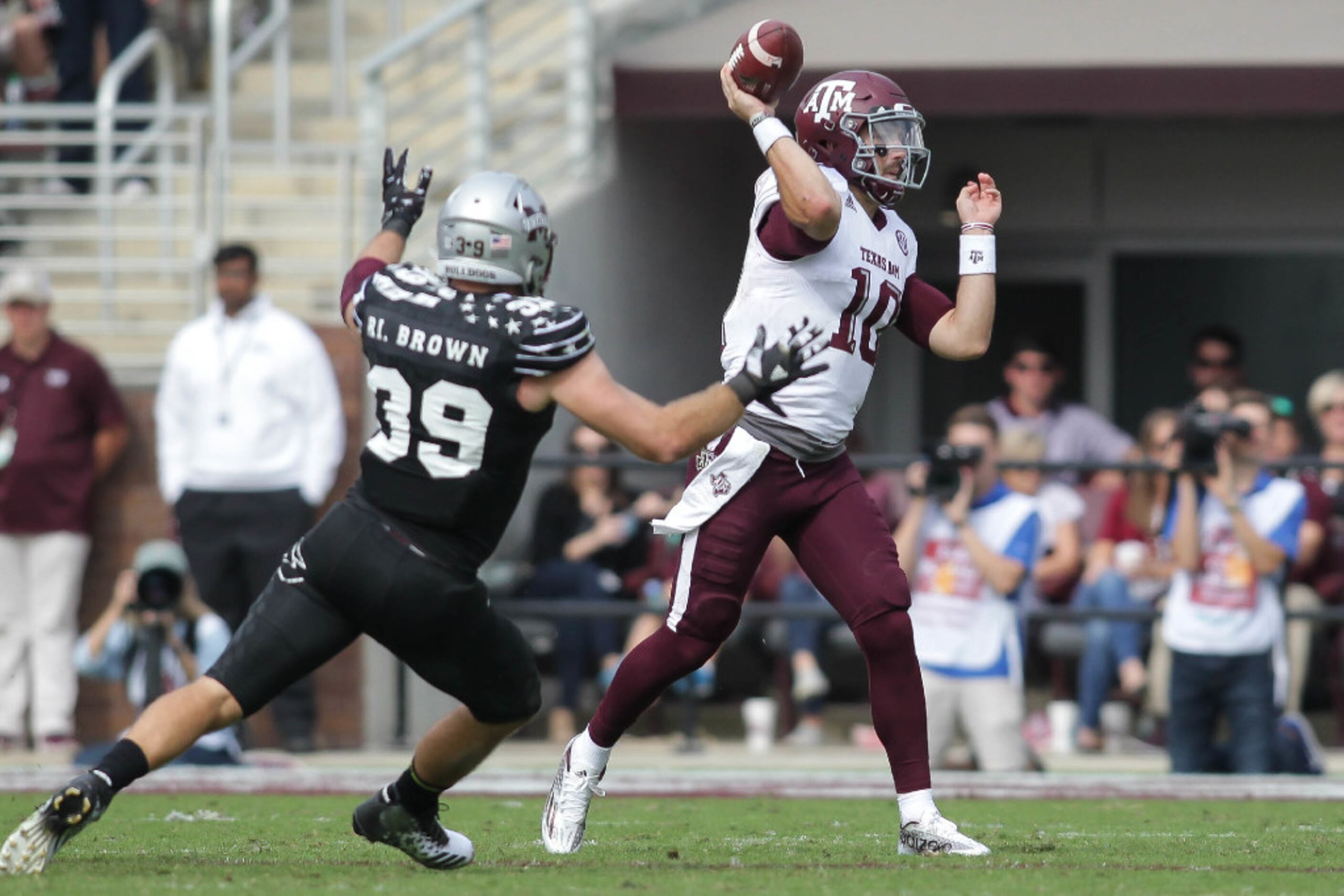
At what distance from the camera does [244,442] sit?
10.1 metres

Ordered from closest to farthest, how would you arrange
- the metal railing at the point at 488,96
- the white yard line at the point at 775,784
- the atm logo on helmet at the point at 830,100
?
the atm logo on helmet at the point at 830,100 → the white yard line at the point at 775,784 → the metal railing at the point at 488,96

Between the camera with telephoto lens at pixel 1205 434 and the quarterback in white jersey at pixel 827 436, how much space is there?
3.09 metres

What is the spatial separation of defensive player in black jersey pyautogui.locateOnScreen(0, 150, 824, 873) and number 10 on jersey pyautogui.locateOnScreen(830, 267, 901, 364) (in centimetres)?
88

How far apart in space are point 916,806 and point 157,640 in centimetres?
465

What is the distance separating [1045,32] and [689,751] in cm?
473

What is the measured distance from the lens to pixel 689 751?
10.0 meters

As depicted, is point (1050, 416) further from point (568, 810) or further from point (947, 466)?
point (568, 810)

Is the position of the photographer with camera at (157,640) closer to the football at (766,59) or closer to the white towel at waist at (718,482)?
the white towel at waist at (718,482)

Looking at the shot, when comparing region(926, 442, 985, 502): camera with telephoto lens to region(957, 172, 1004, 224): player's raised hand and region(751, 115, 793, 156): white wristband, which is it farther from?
region(751, 115, 793, 156): white wristband

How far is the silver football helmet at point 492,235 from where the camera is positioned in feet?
17.5

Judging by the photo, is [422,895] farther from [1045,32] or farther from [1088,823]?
[1045,32]

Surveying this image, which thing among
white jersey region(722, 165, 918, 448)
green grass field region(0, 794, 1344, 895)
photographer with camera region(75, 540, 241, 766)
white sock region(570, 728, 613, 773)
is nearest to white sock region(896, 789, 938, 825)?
green grass field region(0, 794, 1344, 895)

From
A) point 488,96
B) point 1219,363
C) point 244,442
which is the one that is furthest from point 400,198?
point 1219,363

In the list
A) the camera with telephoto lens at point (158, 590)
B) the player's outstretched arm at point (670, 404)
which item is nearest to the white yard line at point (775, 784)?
the camera with telephoto lens at point (158, 590)
